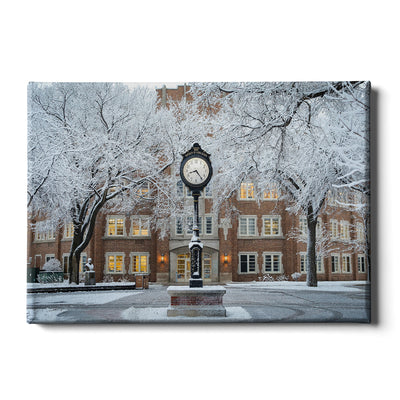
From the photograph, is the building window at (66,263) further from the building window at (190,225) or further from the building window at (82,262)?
the building window at (190,225)

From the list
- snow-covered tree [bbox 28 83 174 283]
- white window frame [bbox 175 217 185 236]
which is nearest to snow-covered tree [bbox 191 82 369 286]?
white window frame [bbox 175 217 185 236]

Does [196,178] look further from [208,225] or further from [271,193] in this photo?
[271,193]

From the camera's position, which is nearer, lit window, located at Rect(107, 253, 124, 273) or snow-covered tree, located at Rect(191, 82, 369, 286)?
snow-covered tree, located at Rect(191, 82, 369, 286)

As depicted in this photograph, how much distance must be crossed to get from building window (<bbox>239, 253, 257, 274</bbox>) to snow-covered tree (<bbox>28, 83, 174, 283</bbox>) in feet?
5.27

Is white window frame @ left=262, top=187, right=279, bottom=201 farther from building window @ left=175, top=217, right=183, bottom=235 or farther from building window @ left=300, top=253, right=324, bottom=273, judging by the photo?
building window @ left=175, top=217, right=183, bottom=235

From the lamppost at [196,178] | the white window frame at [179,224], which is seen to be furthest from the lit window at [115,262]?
the lamppost at [196,178]

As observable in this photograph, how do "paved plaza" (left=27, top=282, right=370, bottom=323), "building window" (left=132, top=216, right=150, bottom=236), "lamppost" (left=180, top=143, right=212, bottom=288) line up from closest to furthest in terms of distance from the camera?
"paved plaza" (left=27, top=282, right=370, bottom=323)
"lamppost" (left=180, top=143, right=212, bottom=288)
"building window" (left=132, top=216, right=150, bottom=236)

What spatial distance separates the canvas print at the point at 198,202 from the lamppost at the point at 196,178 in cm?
2

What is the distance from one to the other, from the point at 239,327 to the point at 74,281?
8.66ft

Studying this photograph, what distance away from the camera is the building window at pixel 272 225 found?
22.0 ft

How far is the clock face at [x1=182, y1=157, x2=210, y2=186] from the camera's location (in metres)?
6.22

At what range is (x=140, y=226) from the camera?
6.88 m
